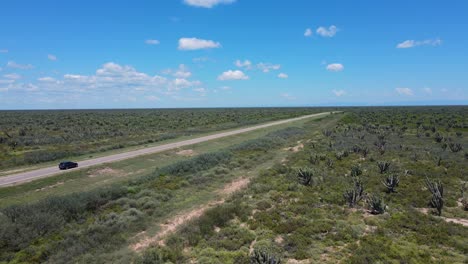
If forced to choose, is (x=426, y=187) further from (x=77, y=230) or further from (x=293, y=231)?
(x=77, y=230)

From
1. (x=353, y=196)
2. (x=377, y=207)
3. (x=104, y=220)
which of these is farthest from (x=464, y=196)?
(x=104, y=220)

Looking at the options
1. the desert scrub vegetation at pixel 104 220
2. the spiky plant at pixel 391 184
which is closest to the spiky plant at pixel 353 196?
the spiky plant at pixel 391 184

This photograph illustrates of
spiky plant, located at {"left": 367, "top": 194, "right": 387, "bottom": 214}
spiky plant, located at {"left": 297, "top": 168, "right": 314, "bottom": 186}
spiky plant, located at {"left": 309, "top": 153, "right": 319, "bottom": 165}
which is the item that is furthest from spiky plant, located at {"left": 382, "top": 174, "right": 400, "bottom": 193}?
spiky plant, located at {"left": 309, "top": 153, "right": 319, "bottom": 165}

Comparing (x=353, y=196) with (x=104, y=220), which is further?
(x=353, y=196)

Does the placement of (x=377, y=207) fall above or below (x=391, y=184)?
below

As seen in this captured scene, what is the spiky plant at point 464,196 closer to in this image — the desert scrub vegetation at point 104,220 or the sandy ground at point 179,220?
the desert scrub vegetation at point 104,220

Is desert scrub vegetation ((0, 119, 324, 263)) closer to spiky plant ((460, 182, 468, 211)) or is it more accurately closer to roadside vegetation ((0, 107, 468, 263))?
roadside vegetation ((0, 107, 468, 263))

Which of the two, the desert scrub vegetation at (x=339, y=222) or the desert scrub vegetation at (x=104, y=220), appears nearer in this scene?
the desert scrub vegetation at (x=339, y=222)

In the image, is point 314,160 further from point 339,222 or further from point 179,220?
point 179,220

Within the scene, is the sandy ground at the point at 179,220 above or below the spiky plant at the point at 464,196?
below
